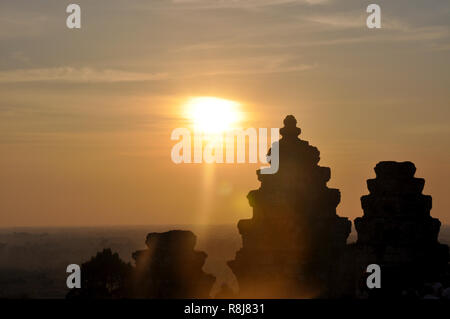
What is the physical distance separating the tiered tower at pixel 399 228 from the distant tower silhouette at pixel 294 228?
261 cm

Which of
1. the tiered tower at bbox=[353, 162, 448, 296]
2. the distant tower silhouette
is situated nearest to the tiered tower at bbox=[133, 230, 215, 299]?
the distant tower silhouette

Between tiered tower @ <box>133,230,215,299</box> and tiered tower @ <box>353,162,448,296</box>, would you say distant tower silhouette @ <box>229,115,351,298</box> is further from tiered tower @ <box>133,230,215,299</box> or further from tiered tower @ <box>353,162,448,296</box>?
tiered tower @ <box>133,230,215,299</box>

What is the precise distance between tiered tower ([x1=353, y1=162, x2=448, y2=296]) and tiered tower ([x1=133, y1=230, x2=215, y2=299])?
27.8 feet

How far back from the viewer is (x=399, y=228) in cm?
4756

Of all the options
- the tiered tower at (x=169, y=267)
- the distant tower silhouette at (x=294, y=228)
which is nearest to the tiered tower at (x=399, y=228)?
the distant tower silhouette at (x=294, y=228)

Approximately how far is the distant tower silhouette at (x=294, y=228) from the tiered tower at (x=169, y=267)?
2967 mm

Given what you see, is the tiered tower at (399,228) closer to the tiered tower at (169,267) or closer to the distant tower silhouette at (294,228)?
the distant tower silhouette at (294,228)

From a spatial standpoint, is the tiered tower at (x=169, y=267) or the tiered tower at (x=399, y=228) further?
the tiered tower at (x=169, y=267)

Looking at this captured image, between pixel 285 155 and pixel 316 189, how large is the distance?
2.36 metres

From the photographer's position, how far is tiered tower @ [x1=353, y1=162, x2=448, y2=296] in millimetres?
47156

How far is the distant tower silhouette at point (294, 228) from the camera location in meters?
50.2

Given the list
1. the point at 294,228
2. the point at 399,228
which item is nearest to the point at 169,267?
the point at 294,228

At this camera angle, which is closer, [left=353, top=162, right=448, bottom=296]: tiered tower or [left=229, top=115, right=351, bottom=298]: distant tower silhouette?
[left=353, top=162, right=448, bottom=296]: tiered tower
